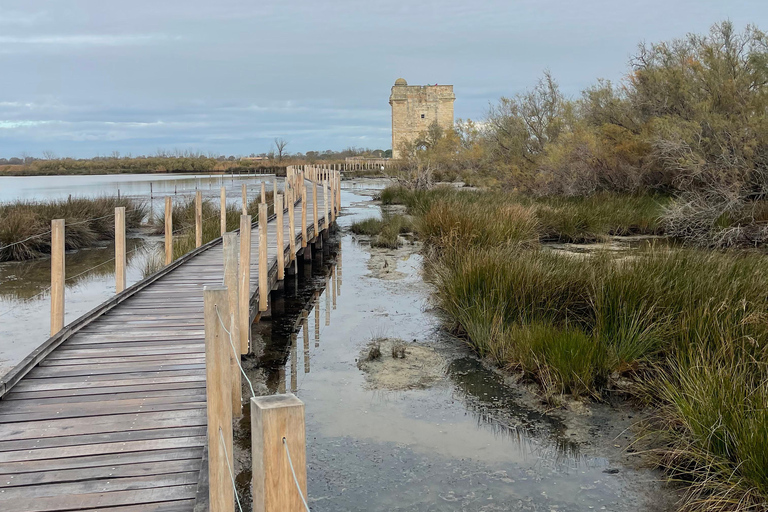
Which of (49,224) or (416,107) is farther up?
(416,107)

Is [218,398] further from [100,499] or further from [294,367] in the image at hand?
[294,367]

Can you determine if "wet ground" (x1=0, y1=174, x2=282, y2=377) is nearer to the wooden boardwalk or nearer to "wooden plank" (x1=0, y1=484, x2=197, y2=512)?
the wooden boardwalk

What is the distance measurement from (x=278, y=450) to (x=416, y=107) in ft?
209

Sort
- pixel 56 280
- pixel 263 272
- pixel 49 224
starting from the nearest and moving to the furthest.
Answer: pixel 56 280 → pixel 263 272 → pixel 49 224

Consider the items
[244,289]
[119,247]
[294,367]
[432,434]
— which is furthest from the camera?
[119,247]

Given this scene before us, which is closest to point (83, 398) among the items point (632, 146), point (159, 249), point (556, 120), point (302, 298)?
point (302, 298)

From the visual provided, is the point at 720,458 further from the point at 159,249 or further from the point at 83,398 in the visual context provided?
the point at 159,249

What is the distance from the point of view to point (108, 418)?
4.26 meters

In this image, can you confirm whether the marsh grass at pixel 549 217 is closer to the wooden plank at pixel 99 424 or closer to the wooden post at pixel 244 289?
the wooden post at pixel 244 289

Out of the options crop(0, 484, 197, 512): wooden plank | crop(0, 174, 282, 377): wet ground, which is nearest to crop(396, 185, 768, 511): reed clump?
crop(0, 484, 197, 512): wooden plank

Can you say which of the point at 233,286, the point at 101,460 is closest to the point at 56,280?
the point at 233,286

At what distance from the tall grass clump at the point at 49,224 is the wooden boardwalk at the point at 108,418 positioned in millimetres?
7070

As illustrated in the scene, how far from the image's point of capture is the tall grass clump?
1426 centimetres

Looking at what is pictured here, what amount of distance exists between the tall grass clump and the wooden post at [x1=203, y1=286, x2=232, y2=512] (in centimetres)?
1014
